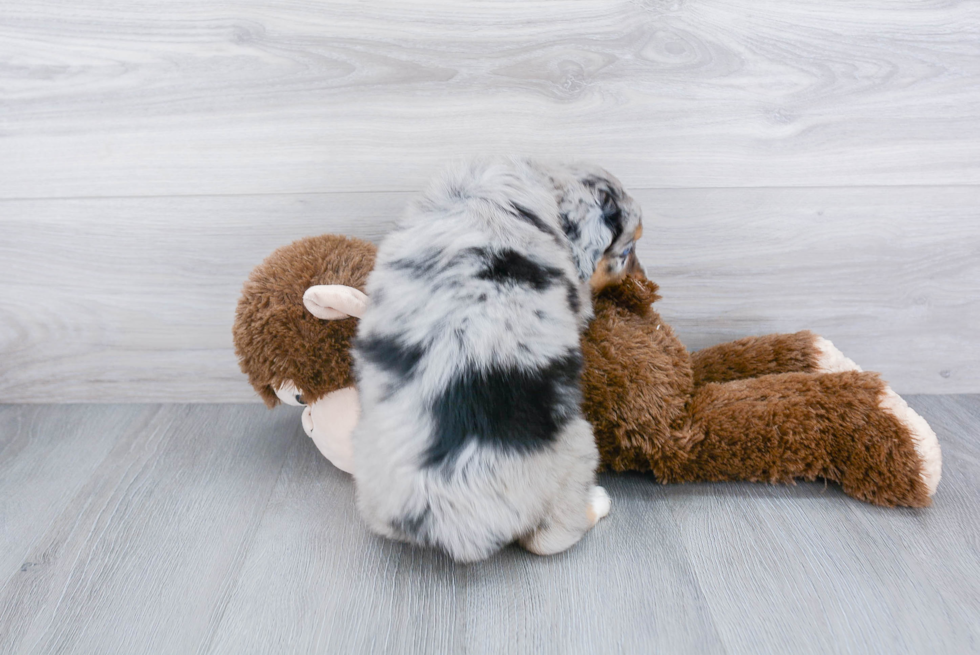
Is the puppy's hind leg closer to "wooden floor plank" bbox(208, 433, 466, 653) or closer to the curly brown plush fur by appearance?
"wooden floor plank" bbox(208, 433, 466, 653)

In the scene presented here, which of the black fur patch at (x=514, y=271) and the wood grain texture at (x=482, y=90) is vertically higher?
the wood grain texture at (x=482, y=90)

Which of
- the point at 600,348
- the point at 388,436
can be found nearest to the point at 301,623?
the point at 388,436

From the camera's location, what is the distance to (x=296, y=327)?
1066 millimetres

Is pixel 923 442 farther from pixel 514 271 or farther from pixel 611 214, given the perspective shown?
pixel 514 271

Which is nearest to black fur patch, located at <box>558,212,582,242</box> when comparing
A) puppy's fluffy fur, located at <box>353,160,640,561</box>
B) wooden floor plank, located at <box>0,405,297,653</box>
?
puppy's fluffy fur, located at <box>353,160,640,561</box>

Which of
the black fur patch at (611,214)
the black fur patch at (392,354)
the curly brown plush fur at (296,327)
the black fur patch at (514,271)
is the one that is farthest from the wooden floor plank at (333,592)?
the black fur patch at (611,214)

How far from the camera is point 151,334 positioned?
1.43m

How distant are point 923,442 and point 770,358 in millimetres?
300

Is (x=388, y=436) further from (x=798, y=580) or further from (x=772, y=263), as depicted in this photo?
(x=772, y=263)

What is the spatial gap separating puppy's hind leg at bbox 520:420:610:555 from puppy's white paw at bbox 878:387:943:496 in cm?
54

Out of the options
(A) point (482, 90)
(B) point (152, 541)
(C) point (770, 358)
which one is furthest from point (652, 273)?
(B) point (152, 541)

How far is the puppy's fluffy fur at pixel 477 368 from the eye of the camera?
851 mm

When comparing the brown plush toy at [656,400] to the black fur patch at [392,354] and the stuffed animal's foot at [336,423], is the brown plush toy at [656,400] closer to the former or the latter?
the stuffed animal's foot at [336,423]

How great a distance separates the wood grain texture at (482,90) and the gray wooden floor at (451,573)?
24.4 inches
